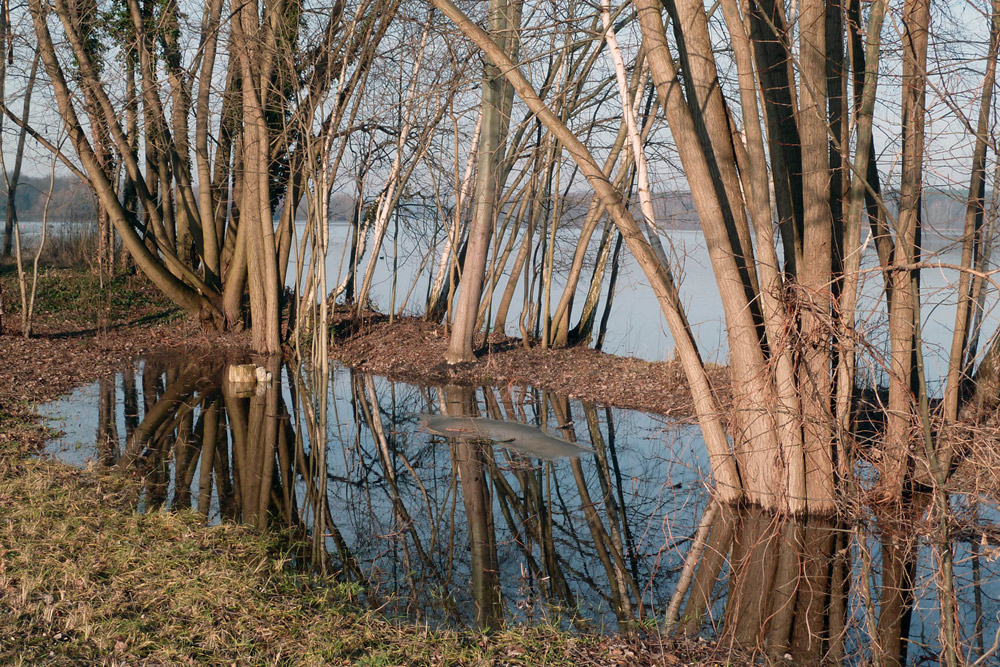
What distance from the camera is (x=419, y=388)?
12.6m

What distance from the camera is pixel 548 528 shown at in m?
6.33

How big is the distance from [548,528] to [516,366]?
6.94m

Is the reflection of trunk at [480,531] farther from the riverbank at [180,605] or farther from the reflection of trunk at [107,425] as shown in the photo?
the reflection of trunk at [107,425]

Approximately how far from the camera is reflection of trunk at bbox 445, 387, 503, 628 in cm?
483

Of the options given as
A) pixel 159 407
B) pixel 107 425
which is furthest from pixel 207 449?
pixel 159 407

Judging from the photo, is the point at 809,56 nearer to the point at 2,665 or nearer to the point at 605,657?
the point at 605,657

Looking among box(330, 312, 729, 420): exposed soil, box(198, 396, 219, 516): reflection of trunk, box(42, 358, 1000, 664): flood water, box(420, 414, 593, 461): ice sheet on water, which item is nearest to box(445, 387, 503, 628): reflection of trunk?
box(42, 358, 1000, 664): flood water

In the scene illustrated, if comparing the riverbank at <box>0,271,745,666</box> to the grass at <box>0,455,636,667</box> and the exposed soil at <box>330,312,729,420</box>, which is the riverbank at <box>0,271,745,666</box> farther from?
the exposed soil at <box>330,312,729,420</box>

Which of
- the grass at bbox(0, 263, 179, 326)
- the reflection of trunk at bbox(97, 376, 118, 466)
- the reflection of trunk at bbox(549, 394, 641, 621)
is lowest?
the reflection of trunk at bbox(549, 394, 641, 621)

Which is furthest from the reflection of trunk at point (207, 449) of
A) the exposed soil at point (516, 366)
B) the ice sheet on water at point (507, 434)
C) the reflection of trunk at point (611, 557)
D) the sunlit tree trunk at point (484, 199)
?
the sunlit tree trunk at point (484, 199)

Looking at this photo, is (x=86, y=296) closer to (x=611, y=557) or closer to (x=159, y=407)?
(x=159, y=407)

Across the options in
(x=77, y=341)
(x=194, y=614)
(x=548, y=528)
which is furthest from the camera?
(x=77, y=341)

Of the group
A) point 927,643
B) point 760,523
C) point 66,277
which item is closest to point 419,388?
point 760,523

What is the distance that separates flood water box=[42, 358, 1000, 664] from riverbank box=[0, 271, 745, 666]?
0.88ft
